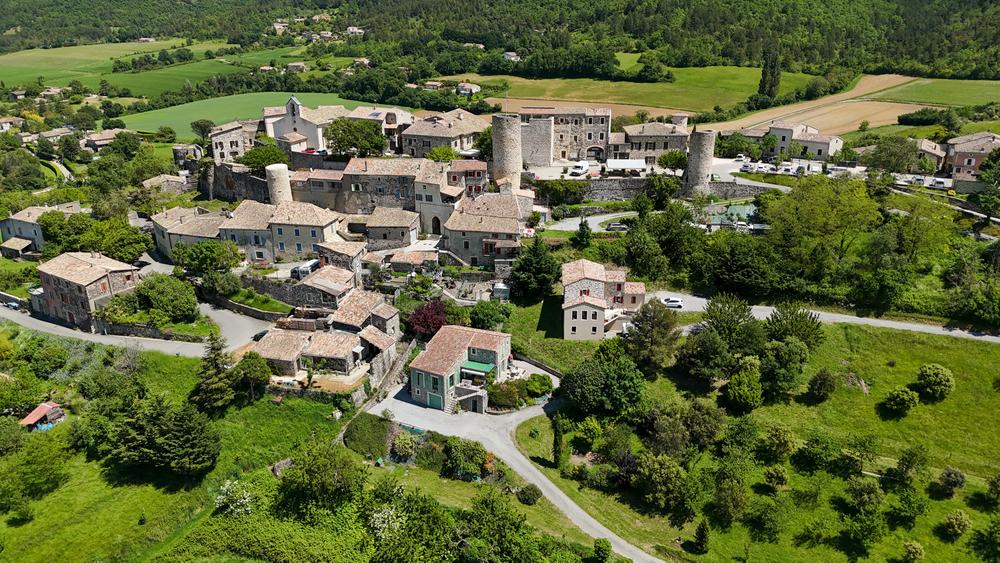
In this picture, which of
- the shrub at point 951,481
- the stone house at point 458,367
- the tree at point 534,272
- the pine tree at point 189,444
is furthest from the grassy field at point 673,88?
the pine tree at point 189,444

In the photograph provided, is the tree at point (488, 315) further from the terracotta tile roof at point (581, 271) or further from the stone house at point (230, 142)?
the stone house at point (230, 142)

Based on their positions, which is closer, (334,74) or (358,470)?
(358,470)

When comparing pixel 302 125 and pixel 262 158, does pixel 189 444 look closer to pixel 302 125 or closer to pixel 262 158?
pixel 262 158

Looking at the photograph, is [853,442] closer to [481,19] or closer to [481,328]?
[481,328]

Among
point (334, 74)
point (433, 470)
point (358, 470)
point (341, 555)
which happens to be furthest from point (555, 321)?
point (334, 74)

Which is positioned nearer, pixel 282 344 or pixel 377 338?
pixel 282 344

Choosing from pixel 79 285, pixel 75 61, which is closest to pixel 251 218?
pixel 79 285

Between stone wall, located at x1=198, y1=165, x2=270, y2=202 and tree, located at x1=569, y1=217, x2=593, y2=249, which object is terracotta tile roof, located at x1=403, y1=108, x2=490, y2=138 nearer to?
stone wall, located at x1=198, y1=165, x2=270, y2=202
